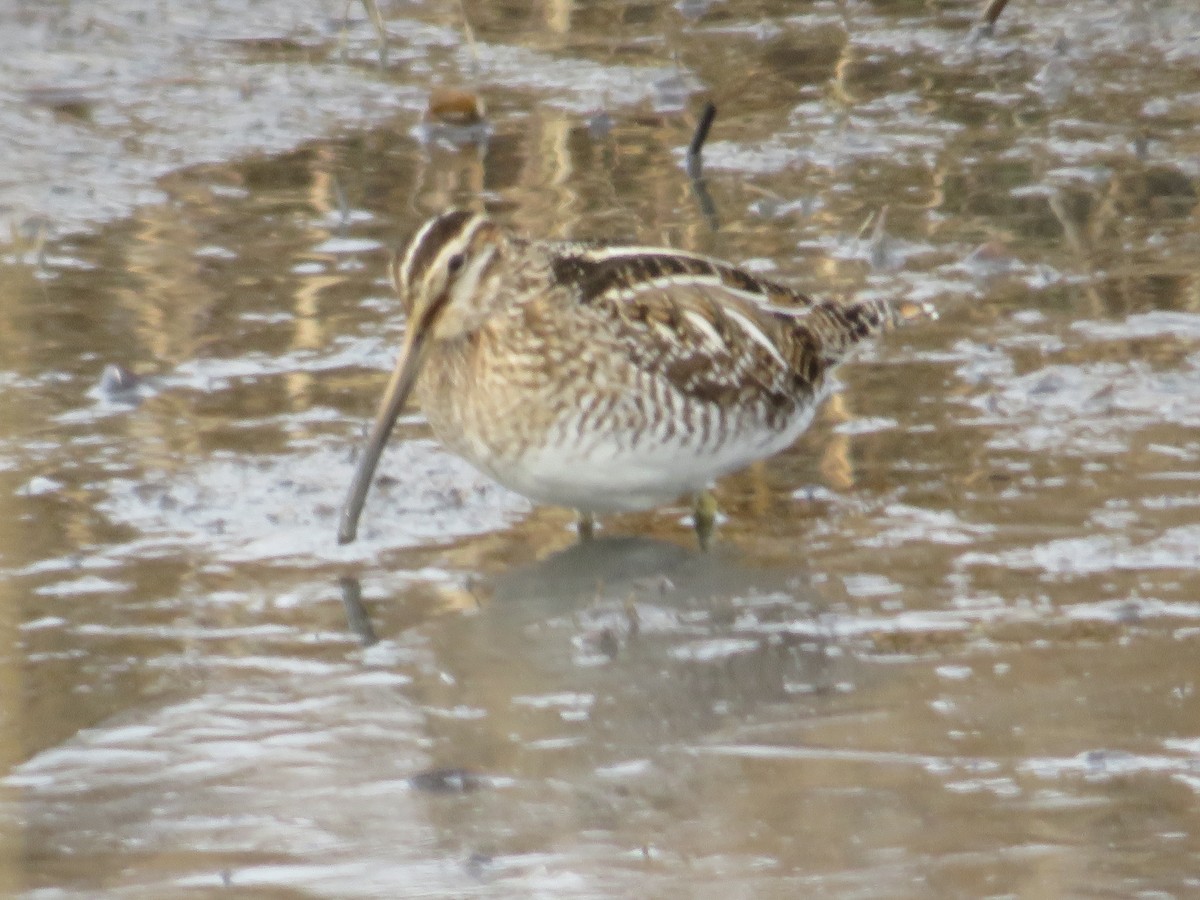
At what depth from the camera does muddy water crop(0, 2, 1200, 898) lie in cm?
365

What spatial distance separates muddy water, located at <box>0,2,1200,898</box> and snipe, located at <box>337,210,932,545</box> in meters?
0.23

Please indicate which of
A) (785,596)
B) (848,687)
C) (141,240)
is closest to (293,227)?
(141,240)

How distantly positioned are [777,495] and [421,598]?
108 centimetres

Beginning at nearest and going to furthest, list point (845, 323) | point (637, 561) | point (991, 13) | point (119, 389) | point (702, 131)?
point (637, 561) < point (845, 323) < point (119, 389) < point (702, 131) < point (991, 13)

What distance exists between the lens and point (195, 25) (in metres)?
9.11

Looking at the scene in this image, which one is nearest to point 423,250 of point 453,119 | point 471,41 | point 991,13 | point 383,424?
point 383,424

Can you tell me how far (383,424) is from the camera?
193 inches

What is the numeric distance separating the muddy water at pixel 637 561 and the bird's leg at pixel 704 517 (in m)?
0.06

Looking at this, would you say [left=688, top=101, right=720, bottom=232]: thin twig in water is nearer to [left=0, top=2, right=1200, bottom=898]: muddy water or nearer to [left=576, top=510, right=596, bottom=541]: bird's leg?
[left=0, top=2, right=1200, bottom=898]: muddy water

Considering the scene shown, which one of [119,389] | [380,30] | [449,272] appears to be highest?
[449,272]

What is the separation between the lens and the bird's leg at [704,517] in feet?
16.8

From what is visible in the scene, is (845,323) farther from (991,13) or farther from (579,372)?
(991,13)

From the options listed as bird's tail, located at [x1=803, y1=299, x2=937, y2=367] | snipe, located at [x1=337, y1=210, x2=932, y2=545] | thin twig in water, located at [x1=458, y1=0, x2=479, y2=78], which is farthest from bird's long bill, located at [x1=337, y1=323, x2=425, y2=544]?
thin twig in water, located at [x1=458, y1=0, x2=479, y2=78]

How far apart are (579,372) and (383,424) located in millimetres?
461
